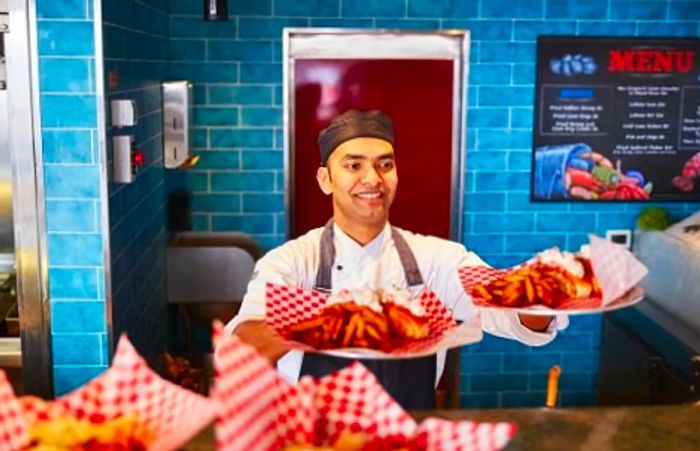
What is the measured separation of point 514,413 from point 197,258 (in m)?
2.58

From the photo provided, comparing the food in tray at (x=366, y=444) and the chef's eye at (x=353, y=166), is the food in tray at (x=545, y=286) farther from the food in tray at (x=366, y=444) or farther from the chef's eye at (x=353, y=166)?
the food in tray at (x=366, y=444)

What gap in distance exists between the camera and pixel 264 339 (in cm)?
214

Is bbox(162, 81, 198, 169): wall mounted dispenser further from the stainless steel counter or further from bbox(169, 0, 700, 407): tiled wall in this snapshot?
the stainless steel counter

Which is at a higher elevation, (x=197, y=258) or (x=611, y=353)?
(x=197, y=258)

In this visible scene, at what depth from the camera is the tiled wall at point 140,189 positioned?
10.7 feet

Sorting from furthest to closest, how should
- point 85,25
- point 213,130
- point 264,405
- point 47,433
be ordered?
point 213,130
point 85,25
point 47,433
point 264,405

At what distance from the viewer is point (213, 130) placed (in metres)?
4.57

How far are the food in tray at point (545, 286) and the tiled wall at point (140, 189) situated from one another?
4.67 ft

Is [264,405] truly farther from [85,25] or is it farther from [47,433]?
[85,25]

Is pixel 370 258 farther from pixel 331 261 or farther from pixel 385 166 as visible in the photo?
pixel 385 166

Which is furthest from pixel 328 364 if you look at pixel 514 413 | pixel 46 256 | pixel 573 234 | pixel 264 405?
pixel 573 234

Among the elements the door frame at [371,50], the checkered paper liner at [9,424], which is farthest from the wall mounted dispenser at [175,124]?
the checkered paper liner at [9,424]

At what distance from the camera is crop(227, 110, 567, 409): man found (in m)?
2.60

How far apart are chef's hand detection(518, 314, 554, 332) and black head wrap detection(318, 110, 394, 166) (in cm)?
67
